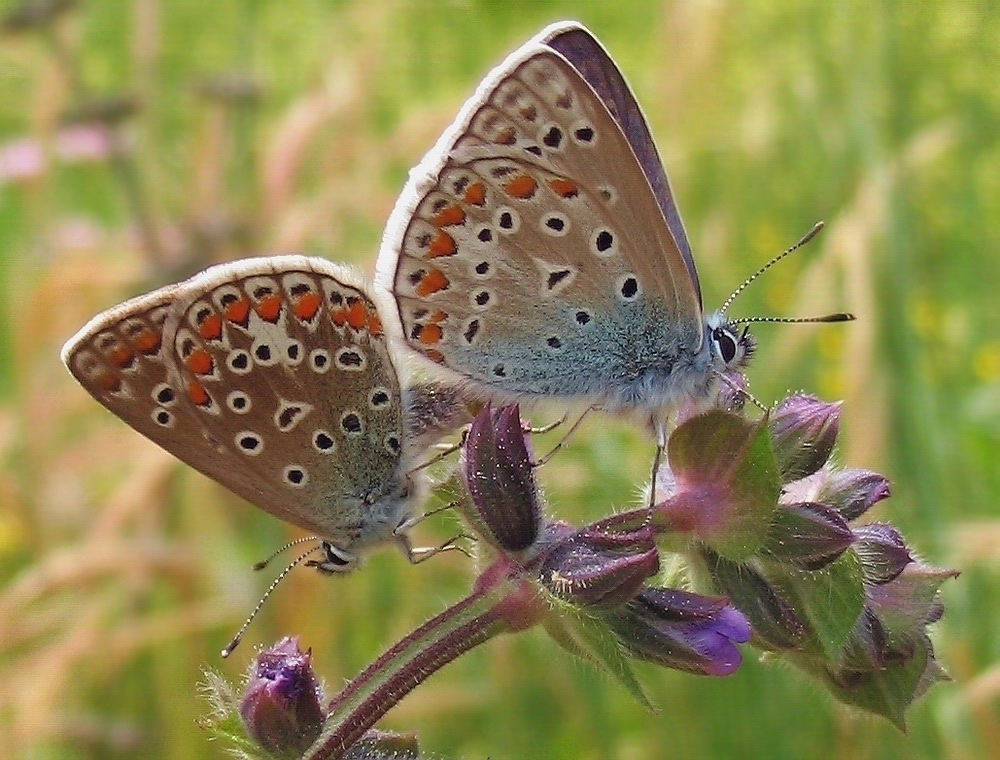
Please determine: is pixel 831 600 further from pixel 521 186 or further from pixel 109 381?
pixel 109 381

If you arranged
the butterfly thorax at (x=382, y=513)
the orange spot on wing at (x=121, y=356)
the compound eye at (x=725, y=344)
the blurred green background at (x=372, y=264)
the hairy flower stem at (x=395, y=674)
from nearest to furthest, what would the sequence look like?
the hairy flower stem at (x=395, y=674)
the orange spot on wing at (x=121, y=356)
the butterfly thorax at (x=382, y=513)
the compound eye at (x=725, y=344)
the blurred green background at (x=372, y=264)

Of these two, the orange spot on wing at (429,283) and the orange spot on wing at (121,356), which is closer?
the orange spot on wing at (121,356)

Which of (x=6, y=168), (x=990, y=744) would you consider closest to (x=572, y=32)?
(x=990, y=744)

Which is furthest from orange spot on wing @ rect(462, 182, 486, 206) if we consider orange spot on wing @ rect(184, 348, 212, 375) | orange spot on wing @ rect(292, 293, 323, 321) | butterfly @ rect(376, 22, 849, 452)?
orange spot on wing @ rect(184, 348, 212, 375)

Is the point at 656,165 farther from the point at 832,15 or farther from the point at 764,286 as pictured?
the point at 832,15

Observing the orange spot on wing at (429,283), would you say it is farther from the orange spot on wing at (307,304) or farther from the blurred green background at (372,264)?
the blurred green background at (372,264)

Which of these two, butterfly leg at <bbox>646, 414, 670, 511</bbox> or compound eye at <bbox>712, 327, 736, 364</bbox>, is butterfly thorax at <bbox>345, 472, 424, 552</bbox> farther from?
compound eye at <bbox>712, 327, 736, 364</bbox>

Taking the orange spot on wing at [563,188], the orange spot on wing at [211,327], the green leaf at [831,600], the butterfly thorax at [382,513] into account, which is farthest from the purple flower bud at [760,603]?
the orange spot on wing at [211,327]
